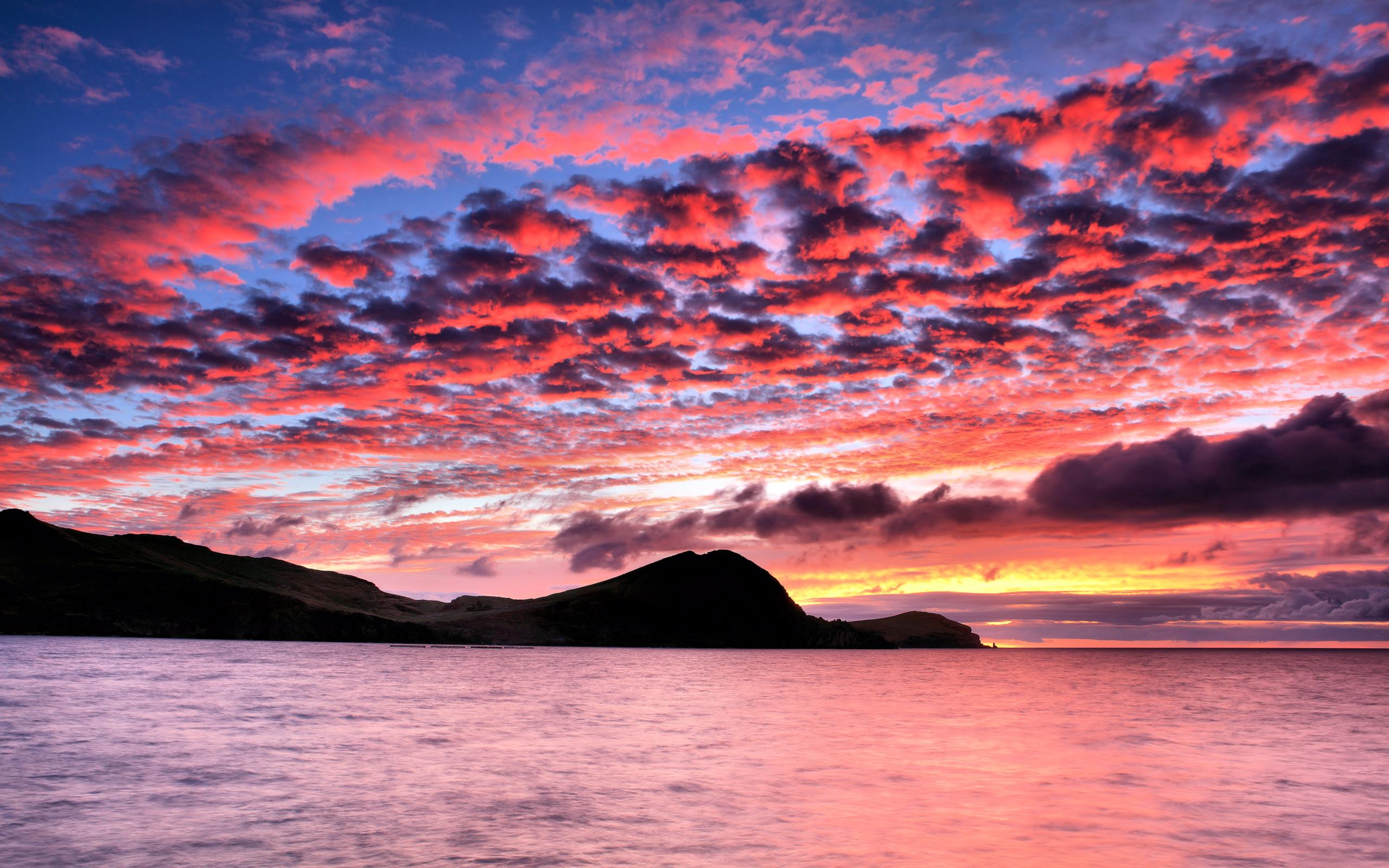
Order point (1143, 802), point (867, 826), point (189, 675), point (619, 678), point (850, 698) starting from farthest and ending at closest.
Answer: point (619, 678), point (189, 675), point (850, 698), point (1143, 802), point (867, 826)

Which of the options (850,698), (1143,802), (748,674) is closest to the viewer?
(1143,802)

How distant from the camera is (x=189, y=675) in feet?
299

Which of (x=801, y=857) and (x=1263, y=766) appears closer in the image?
(x=801, y=857)

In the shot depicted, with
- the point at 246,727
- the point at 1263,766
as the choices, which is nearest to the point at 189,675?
the point at 246,727

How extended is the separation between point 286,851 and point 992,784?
891 inches

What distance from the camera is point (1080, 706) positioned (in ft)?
226

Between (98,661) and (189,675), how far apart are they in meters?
42.2

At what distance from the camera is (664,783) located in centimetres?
2769

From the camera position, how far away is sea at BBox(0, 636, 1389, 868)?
18.6 m

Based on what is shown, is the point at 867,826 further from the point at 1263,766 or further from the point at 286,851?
the point at 1263,766

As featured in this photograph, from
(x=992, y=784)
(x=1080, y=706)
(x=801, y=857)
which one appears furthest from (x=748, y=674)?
(x=801, y=857)

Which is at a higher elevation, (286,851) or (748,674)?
(286,851)

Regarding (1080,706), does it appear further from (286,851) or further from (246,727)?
(286,851)

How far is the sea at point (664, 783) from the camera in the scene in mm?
18625
